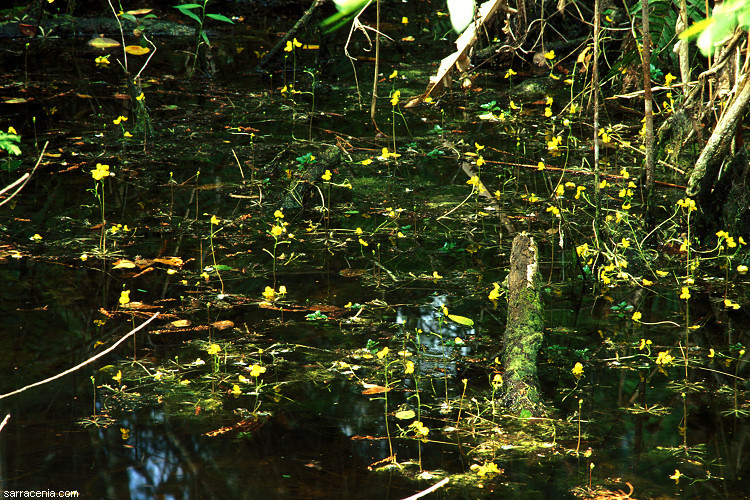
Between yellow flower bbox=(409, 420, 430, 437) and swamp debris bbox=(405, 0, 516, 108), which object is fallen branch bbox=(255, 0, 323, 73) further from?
yellow flower bbox=(409, 420, 430, 437)

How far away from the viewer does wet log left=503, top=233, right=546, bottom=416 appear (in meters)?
3.19

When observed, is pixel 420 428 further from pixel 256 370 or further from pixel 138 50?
pixel 138 50

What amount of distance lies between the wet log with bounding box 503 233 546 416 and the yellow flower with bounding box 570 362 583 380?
0.62 feet

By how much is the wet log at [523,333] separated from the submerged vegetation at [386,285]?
2cm

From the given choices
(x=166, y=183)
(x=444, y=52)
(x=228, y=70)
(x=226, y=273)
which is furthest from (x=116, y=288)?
(x=444, y=52)

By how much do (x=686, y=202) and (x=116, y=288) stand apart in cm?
323

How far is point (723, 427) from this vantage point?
3.15 meters

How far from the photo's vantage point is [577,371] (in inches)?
130

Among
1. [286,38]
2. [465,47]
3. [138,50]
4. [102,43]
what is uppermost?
[102,43]

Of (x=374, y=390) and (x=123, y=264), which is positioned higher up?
(x=123, y=264)

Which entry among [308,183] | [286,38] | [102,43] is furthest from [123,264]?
[102,43]

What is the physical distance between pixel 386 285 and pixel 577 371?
4.40 ft

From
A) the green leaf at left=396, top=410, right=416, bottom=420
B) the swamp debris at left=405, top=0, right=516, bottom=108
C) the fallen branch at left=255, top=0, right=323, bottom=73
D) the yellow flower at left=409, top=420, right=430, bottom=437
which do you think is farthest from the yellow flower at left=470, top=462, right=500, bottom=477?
the fallen branch at left=255, top=0, right=323, bottom=73

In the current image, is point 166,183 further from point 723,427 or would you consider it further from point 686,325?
point 723,427
